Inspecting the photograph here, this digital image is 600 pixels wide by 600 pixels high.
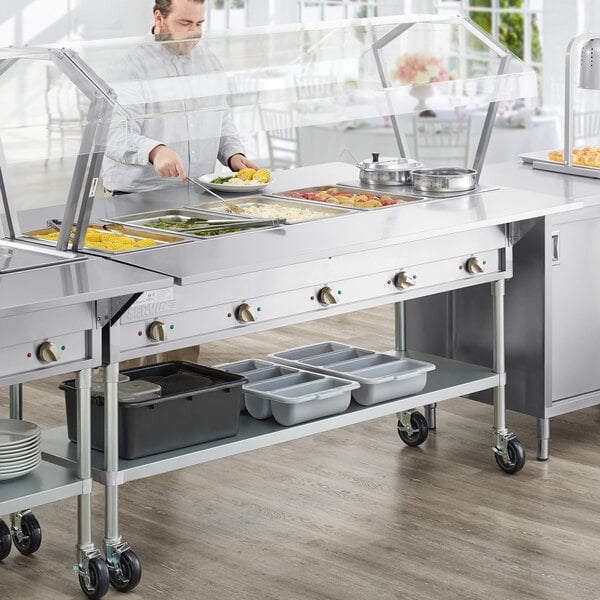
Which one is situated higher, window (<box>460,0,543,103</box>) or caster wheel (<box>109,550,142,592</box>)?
window (<box>460,0,543,103</box>)

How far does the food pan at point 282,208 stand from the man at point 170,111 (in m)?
0.20

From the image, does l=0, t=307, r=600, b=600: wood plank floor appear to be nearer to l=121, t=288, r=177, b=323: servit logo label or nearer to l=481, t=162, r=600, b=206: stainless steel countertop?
l=121, t=288, r=177, b=323: servit logo label

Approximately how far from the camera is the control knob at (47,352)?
8.30ft

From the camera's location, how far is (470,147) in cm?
795

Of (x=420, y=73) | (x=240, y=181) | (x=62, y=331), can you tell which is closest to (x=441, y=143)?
(x=420, y=73)

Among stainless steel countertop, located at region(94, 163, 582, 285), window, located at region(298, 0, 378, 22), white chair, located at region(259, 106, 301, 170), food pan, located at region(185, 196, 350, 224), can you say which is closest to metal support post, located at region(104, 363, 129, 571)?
stainless steel countertop, located at region(94, 163, 582, 285)

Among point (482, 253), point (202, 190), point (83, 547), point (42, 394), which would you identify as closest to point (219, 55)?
point (202, 190)

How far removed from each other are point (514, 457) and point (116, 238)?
140 centimetres

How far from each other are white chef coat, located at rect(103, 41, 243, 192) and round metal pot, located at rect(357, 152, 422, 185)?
17.0 inches

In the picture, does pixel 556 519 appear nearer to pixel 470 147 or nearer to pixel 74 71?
pixel 74 71

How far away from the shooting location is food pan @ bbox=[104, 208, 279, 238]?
3.12m

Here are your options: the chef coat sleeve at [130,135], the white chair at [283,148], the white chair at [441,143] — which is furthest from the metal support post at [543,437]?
the white chair at [441,143]

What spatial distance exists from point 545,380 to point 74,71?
5.73ft

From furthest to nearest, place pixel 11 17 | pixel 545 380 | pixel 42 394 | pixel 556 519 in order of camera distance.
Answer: pixel 11 17 < pixel 42 394 < pixel 545 380 < pixel 556 519
